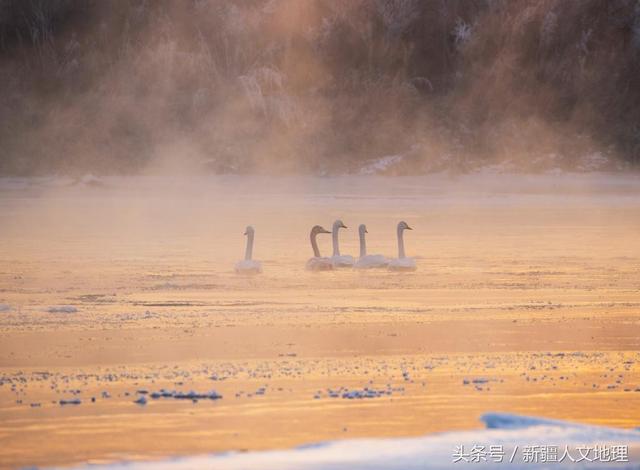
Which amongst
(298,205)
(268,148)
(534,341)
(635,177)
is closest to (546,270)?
(534,341)

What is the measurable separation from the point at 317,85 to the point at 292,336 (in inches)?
1000

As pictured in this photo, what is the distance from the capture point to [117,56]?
1433 inches

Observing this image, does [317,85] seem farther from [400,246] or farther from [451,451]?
[451,451]

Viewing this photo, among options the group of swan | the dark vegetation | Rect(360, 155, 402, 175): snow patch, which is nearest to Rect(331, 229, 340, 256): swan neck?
the group of swan

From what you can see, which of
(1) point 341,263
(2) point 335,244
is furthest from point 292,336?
(2) point 335,244

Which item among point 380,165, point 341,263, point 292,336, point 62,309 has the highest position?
point 380,165

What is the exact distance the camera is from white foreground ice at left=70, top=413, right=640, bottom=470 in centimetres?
595

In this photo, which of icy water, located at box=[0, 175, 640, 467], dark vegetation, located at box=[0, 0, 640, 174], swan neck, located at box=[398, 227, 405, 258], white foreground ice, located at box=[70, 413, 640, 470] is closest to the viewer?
white foreground ice, located at box=[70, 413, 640, 470]

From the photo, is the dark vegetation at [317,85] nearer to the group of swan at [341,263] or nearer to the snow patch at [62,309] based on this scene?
the group of swan at [341,263]

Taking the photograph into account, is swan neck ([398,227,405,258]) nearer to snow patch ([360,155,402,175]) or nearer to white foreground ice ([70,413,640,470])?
white foreground ice ([70,413,640,470])

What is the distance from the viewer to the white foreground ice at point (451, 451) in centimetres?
595

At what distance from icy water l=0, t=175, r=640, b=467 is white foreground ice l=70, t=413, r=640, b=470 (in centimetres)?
22

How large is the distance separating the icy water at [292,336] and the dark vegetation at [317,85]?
36.0 feet

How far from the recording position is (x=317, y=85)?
113ft
